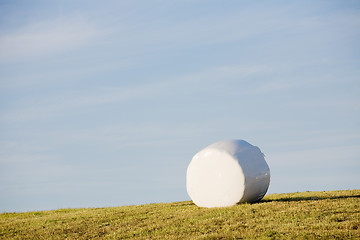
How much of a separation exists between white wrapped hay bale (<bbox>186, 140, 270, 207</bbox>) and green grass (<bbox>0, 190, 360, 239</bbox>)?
2.05 feet

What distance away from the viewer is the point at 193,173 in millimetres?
21266

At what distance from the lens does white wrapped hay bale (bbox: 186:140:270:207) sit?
20.2 m

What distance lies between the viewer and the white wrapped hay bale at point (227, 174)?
20.2 meters

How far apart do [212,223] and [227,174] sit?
321cm

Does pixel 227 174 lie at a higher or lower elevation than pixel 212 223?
higher

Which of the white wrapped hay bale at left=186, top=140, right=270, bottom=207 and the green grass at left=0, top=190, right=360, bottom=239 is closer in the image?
the green grass at left=0, top=190, right=360, bottom=239

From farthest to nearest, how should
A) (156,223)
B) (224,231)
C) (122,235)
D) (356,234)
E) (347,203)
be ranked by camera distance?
1. (347,203)
2. (156,223)
3. (122,235)
4. (224,231)
5. (356,234)

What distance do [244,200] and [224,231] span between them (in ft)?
15.0

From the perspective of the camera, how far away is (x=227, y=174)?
20.3 meters

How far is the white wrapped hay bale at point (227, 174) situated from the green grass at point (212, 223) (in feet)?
2.05

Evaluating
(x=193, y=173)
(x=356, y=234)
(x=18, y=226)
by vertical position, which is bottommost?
(x=356, y=234)

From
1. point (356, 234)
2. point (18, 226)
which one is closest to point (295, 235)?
point (356, 234)

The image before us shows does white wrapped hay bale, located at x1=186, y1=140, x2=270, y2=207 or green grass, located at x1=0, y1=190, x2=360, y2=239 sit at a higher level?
white wrapped hay bale, located at x1=186, y1=140, x2=270, y2=207

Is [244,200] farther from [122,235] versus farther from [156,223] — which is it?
[122,235]
